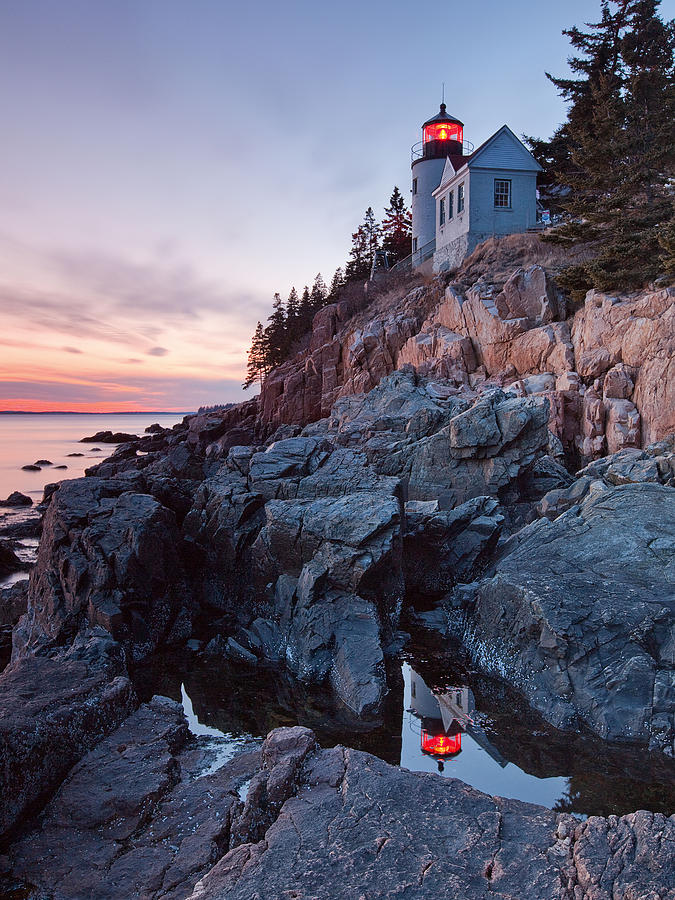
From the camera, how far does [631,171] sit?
2967cm

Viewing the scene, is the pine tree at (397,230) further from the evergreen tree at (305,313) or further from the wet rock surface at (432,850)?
the wet rock surface at (432,850)

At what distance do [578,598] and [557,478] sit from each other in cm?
1169

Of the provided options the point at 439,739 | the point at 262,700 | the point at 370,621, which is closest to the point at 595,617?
the point at 439,739

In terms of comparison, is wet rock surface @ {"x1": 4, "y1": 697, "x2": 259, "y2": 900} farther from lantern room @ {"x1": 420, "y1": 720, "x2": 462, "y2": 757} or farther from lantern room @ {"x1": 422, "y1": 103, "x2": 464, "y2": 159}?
lantern room @ {"x1": 422, "y1": 103, "x2": 464, "y2": 159}

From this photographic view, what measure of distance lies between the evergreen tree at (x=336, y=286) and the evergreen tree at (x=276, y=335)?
234 inches

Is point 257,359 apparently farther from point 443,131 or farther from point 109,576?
point 109,576

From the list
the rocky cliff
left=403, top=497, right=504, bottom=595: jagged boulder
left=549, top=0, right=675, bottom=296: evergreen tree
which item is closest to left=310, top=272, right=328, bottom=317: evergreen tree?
the rocky cliff

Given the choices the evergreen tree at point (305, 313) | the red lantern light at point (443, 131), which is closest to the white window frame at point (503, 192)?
the red lantern light at point (443, 131)

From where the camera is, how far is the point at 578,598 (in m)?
11.5

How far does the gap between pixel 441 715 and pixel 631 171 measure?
1165 inches

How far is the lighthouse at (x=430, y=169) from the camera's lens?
1953 inches

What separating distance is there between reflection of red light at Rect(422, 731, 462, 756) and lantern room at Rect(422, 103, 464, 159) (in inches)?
1998

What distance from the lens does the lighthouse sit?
4961 cm

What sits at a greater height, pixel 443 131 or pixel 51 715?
pixel 443 131
